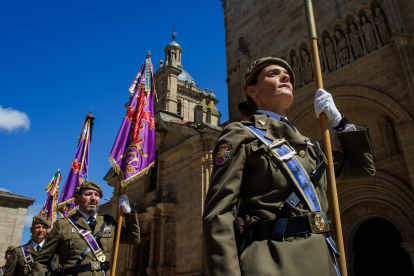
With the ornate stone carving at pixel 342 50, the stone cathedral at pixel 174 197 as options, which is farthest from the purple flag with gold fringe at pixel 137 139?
the stone cathedral at pixel 174 197

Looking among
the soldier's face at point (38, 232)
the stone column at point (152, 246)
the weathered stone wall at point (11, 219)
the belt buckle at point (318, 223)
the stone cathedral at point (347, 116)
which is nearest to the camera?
the belt buckle at point (318, 223)

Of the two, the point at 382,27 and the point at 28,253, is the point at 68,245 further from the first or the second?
the point at 382,27

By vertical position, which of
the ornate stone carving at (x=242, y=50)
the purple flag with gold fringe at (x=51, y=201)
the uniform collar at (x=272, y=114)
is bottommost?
the uniform collar at (x=272, y=114)

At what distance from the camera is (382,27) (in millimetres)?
8242

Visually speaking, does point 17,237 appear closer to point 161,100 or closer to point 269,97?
point 161,100

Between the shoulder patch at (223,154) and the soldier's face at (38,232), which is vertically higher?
the soldier's face at (38,232)

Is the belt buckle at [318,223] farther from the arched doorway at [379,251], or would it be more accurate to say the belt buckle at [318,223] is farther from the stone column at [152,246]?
the stone column at [152,246]

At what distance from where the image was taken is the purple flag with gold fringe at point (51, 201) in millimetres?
11523

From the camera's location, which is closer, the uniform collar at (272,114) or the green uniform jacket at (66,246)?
the uniform collar at (272,114)

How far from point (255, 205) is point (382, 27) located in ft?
27.3

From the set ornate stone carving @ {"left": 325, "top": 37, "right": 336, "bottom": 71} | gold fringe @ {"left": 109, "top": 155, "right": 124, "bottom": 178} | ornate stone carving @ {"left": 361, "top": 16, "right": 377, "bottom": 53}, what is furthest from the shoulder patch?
ornate stone carving @ {"left": 325, "top": 37, "right": 336, "bottom": 71}

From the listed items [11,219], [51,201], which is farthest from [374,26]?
[11,219]

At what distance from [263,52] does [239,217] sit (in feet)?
33.5

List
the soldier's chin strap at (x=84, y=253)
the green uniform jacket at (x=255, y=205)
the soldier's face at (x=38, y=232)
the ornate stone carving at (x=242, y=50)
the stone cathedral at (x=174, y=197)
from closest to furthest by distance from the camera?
the green uniform jacket at (x=255, y=205)
the soldier's chin strap at (x=84, y=253)
the soldier's face at (x=38, y=232)
the ornate stone carving at (x=242, y=50)
the stone cathedral at (x=174, y=197)
